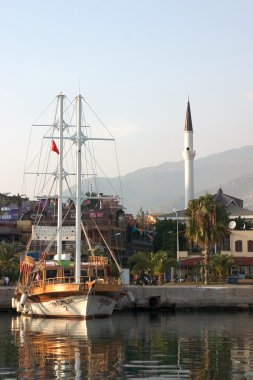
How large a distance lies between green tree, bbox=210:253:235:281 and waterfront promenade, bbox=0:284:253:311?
508 inches

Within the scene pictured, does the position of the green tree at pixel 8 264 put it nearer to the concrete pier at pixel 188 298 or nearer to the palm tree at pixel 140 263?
the palm tree at pixel 140 263

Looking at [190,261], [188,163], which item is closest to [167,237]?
[190,261]

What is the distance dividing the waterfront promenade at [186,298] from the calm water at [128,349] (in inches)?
417

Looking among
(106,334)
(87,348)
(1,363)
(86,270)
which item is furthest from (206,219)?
(1,363)

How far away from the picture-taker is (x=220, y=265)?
81.7 meters

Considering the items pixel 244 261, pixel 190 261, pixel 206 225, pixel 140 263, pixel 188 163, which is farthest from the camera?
pixel 188 163

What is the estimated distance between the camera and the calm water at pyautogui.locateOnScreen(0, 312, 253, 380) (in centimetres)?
2939

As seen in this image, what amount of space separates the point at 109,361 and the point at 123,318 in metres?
27.1

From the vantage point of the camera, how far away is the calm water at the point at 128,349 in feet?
96.4

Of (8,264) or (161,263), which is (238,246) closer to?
(161,263)

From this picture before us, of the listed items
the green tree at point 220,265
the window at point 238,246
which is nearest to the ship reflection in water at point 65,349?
the green tree at point 220,265

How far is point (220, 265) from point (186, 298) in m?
14.1

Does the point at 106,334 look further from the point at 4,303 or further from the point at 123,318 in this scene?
the point at 4,303

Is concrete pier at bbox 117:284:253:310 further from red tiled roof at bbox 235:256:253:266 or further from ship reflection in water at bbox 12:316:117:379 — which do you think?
red tiled roof at bbox 235:256:253:266
